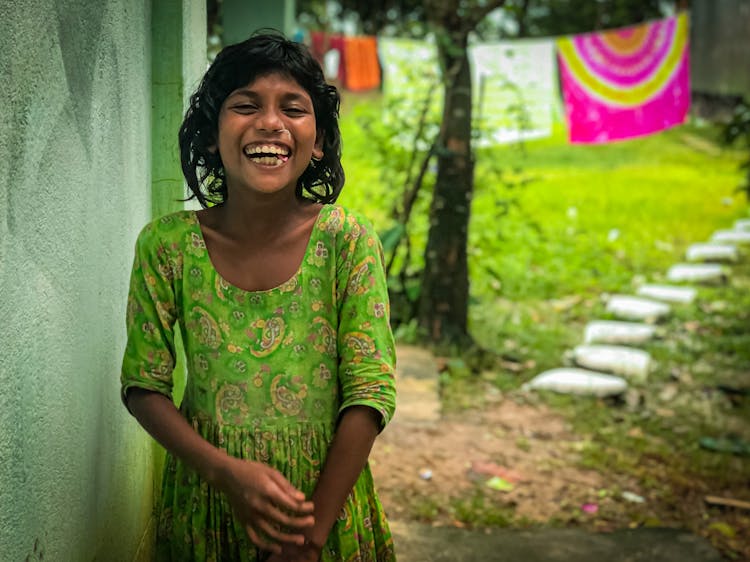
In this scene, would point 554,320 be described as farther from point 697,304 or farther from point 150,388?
point 150,388

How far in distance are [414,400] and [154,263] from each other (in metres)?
3.07

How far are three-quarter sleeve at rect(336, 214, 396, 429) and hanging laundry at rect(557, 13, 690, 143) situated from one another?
7.68m

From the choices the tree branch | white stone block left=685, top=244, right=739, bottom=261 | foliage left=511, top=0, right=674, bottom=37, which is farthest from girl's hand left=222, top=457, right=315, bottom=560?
foliage left=511, top=0, right=674, bottom=37

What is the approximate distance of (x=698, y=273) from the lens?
24.3 ft

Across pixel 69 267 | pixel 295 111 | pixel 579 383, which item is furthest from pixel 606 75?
pixel 69 267

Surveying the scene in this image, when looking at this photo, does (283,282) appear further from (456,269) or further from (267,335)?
(456,269)

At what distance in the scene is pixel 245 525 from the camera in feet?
5.06

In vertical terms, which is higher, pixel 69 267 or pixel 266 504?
pixel 69 267

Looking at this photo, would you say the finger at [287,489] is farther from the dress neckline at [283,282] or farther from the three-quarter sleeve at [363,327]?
the dress neckline at [283,282]

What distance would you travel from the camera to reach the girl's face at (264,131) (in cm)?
166

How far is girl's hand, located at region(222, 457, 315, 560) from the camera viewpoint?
4.86ft

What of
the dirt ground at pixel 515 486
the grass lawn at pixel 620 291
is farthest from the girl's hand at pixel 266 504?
the grass lawn at pixel 620 291

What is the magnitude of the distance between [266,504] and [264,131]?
66 cm

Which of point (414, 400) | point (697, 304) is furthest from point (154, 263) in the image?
point (697, 304)
